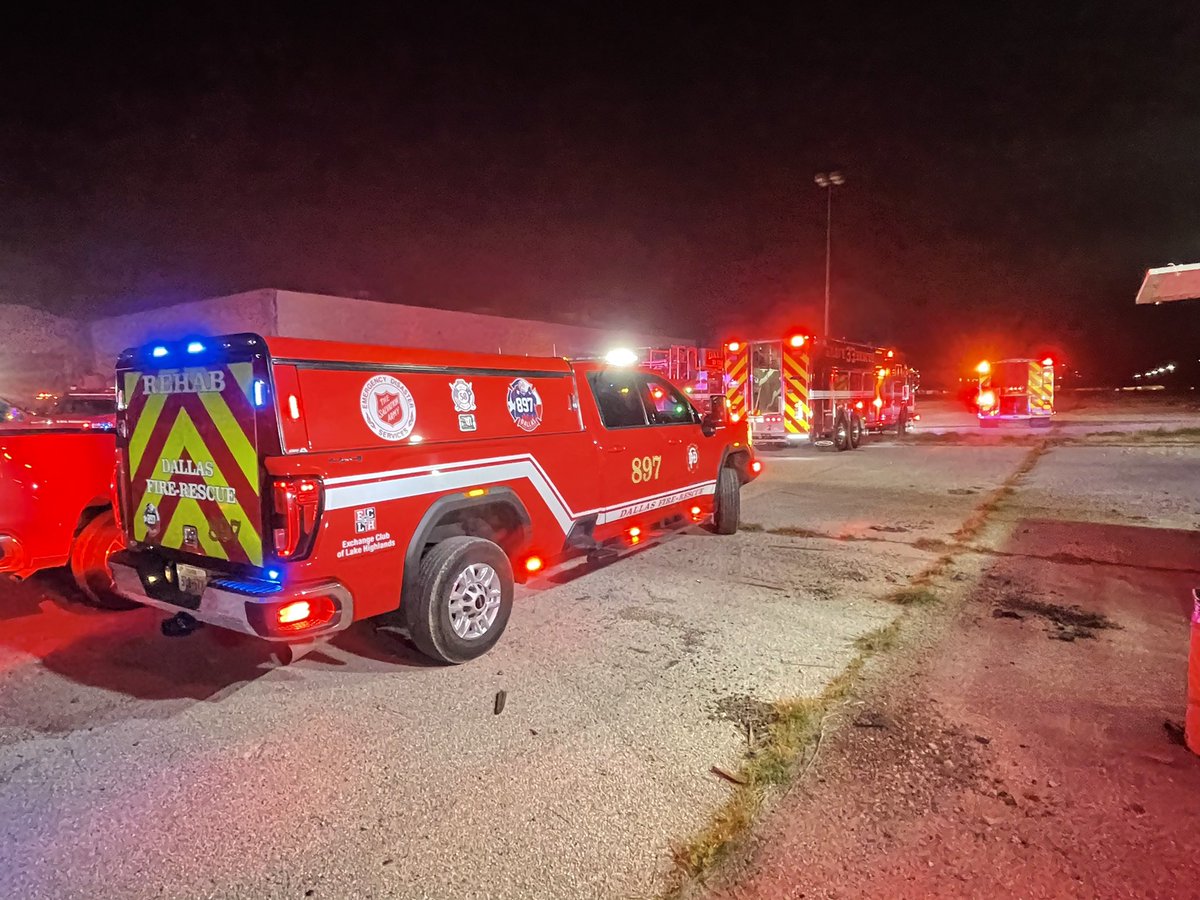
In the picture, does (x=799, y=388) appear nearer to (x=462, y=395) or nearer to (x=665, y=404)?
(x=665, y=404)

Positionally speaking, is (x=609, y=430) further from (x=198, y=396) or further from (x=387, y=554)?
(x=198, y=396)

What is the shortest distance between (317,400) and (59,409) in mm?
7819

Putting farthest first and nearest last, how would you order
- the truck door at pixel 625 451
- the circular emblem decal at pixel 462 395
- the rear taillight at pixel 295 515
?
1. the truck door at pixel 625 451
2. the circular emblem decal at pixel 462 395
3. the rear taillight at pixel 295 515

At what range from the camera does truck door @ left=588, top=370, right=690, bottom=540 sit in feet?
19.4

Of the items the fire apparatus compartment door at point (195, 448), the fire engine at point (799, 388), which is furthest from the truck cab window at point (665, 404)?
the fire engine at point (799, 388)

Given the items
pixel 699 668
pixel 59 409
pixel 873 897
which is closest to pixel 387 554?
pixel 699 668

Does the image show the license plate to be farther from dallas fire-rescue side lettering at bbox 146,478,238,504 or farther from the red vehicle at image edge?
dallas fire-rescue side lettering at bbox 146,478,238,504

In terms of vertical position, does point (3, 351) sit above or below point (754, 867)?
above

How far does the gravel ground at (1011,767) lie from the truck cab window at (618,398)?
2.73m

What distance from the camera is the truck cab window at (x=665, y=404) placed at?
662 centimetres

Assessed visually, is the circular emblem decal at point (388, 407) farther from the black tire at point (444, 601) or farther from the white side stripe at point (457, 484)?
the black tire at point (444, 601)

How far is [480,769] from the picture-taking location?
3.32 meters

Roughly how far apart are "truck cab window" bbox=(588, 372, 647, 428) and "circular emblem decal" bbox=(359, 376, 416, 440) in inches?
77.3

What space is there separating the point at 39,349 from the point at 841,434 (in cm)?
3582
